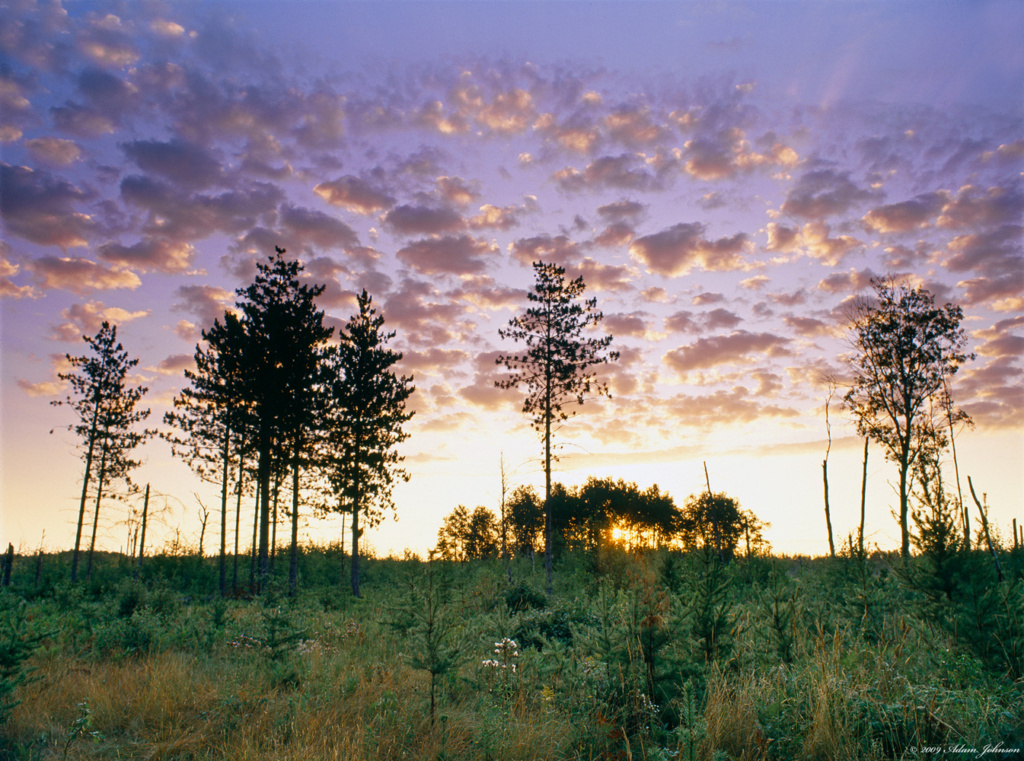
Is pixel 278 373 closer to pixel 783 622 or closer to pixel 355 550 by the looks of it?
pixel 355 550

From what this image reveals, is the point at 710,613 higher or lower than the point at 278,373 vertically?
lower

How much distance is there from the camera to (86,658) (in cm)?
867

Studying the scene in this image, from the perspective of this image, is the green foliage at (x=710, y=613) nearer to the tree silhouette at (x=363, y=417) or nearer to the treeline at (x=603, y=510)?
the tree silhouette at (x=363, y=417)

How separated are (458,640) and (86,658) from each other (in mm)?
6561

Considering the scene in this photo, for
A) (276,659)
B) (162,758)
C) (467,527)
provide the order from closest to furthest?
1. (162,758)
2. (276,659)
3. (467,527)

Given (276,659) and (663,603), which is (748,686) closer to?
(663,603)

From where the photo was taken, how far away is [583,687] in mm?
6516

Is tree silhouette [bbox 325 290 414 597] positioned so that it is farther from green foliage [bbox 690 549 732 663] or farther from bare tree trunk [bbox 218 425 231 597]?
green foliage [bbox 690 549 732 663]

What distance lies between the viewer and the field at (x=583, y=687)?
4848 mm

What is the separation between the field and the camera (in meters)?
4.85

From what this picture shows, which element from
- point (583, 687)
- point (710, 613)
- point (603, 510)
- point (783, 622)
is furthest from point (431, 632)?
point (603, 510)

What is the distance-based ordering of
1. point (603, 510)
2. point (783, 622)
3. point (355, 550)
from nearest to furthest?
point (783, 622)
point (355, 550)
point (603, 510)

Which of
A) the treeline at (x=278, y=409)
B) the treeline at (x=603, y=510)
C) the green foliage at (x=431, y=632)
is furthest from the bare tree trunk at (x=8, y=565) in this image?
the treeline at (x=603, y=510)

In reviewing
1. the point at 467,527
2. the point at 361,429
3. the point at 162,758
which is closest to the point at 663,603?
the point at 162,758
